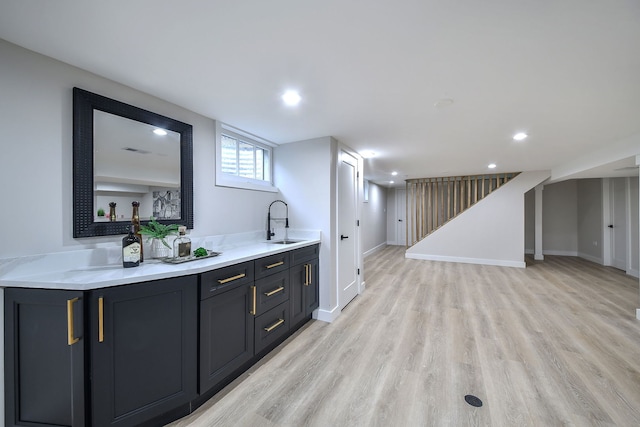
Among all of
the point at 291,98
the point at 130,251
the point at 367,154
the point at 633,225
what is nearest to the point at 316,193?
the point at 291,98

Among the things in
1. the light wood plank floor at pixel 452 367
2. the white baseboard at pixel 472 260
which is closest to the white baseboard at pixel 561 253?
the white baseboard at pixel 472 260

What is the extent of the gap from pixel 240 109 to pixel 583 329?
4333 millimetres

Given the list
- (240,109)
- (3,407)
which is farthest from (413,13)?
(3,407)

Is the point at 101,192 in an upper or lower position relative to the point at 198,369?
upper

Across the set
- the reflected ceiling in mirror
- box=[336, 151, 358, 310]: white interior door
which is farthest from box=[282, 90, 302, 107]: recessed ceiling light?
box=[336, 151, 358, 310]: white interior door

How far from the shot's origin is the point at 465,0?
107 centimetres

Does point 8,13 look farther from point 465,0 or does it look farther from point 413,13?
point 465,0

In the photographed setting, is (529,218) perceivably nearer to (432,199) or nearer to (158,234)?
(432,199)

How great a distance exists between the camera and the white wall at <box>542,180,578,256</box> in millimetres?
6945

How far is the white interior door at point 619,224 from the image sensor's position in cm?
516

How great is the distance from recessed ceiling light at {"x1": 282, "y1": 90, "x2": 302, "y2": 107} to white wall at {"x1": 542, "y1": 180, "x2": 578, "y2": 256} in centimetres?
860

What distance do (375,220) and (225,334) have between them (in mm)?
6668

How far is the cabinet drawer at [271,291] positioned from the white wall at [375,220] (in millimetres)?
4634

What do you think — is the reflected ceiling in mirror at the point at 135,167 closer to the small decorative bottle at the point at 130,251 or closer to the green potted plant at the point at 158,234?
the green potted plant at the point at 158,234
